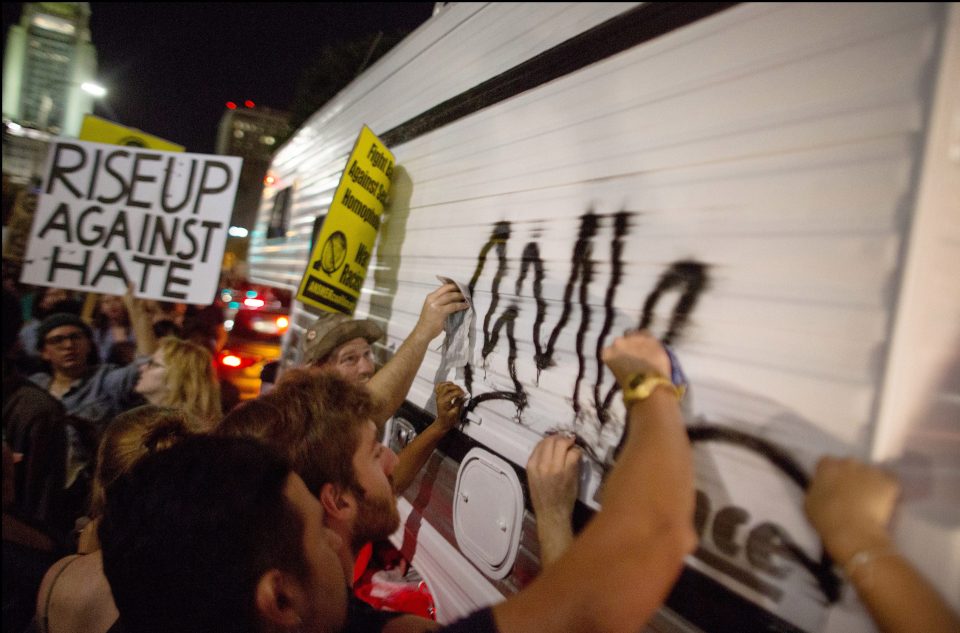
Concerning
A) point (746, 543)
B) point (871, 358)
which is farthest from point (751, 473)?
point (871, 358)

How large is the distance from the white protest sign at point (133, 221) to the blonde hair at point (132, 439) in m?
1.56

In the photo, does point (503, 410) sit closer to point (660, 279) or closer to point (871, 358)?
point (660, 279)

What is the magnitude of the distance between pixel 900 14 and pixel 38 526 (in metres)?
4.82

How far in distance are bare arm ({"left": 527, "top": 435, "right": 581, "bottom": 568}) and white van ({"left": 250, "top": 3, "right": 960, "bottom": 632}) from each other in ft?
0.20

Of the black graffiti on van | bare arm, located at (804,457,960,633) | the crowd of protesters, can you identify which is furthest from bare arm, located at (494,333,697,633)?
the black graffiti on van

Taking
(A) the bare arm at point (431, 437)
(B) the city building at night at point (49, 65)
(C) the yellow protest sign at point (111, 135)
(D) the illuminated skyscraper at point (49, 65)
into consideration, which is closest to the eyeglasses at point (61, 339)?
(C) the yellow protest sign at point (111, 135)

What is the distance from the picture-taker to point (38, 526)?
3.12m

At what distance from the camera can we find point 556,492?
1754mm

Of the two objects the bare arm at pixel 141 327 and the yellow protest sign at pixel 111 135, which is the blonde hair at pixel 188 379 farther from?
the yellow protest sign at pixel 111 135

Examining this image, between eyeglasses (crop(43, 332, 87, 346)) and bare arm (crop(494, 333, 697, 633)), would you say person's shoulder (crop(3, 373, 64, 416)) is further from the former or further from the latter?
bare arm (crop(494, 333, 697, 633))

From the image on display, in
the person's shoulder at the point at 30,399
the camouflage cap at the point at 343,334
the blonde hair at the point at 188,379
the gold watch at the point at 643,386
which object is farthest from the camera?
the blonde hair at the point at 188,379

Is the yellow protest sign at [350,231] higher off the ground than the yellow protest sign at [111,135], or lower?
lower

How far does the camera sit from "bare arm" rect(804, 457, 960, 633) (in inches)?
38.4

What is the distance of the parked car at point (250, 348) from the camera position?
7.56m
